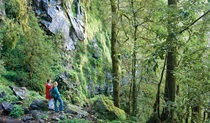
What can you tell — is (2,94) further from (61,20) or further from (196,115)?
(61,20)

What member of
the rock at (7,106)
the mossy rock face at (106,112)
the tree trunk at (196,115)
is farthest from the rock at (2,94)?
the tree trunk at (196,115)

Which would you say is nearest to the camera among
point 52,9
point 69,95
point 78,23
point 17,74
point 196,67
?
point 196,67

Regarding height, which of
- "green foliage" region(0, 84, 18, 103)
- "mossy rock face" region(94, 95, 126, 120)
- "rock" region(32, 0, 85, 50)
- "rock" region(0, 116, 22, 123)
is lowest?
"mossy rock face" region(94, 95, 126, 120)

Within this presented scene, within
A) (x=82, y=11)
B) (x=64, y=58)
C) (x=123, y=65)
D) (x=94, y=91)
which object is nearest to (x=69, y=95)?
(x=64, y=58)

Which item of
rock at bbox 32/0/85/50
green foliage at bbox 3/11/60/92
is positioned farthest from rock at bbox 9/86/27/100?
rock at bbox 32/0/85/50

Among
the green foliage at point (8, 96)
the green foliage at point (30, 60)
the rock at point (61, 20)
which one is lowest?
the green foliage at point (8, 96)

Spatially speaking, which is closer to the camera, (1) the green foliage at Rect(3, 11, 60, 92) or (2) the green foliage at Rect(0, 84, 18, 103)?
(2) the green foliage at Rect(0, 84, 18, 103)

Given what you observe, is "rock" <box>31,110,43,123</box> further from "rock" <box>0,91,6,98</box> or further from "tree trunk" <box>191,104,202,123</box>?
"tree trunk" <box>191,104,202,123</box>

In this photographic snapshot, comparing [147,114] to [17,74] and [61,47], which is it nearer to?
[61,47]

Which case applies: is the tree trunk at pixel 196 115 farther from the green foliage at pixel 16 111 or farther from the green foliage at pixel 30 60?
the green foliage at pixel 30 60

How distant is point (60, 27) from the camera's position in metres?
16.5

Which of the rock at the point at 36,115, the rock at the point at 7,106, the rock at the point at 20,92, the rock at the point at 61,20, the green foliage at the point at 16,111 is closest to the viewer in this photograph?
the rock at the point at 36,115

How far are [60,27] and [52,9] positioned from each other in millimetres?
1308

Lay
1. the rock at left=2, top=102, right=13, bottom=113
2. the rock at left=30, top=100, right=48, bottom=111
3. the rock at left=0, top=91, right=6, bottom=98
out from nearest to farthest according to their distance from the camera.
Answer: the rock at left=2, top=102, right=13, bottom=113 < the rock at left=30, top=100, right=48, bottom=111 < the rock at left=0, top=91, right=6, bottom=98
